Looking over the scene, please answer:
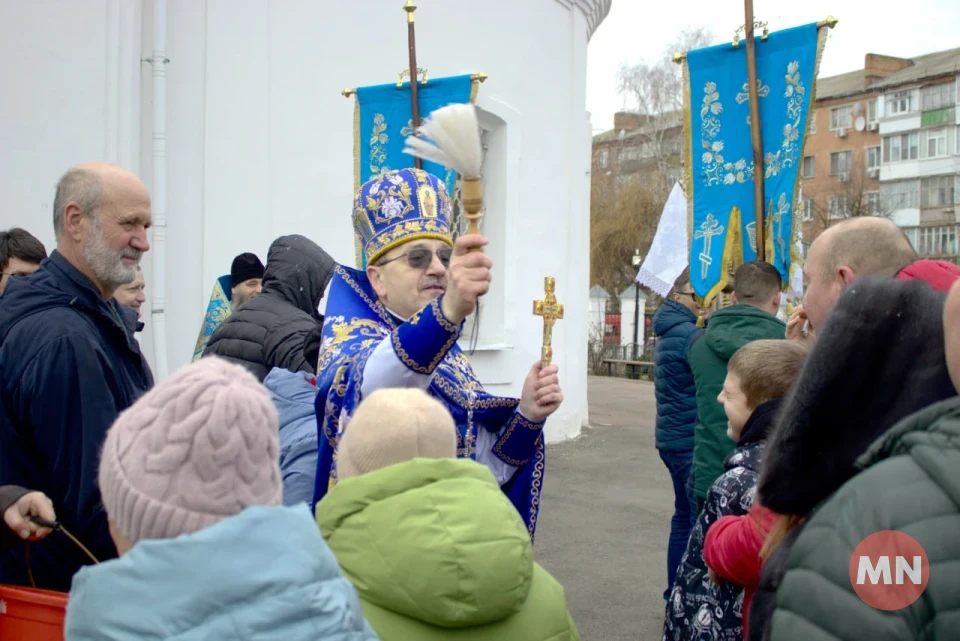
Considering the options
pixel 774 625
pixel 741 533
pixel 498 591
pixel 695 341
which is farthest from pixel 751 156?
pixel 774 625

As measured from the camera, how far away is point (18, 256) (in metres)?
4.47

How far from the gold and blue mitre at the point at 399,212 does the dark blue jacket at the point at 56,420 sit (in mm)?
857

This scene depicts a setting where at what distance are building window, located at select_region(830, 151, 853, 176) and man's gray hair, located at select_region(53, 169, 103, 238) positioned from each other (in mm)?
57549

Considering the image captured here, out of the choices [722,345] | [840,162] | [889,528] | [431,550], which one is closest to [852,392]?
[889,528]

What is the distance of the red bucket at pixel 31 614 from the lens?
5.84ft

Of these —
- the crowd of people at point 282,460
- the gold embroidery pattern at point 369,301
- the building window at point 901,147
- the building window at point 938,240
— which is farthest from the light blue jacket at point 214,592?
the building window at point 901,147

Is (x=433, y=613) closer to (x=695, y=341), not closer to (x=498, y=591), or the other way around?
(x=498, y=591)

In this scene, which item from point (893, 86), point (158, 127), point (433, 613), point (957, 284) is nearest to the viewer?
point (957, 284)

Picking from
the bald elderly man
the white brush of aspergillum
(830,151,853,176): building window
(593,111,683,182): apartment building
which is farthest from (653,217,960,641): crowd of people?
(830,151,853,176): building window

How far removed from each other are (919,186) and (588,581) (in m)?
54.0

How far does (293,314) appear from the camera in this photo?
13.0 ft

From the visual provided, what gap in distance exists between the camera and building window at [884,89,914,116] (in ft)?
173

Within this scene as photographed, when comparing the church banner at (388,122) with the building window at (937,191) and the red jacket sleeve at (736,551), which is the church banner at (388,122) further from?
the building window at (937,191)

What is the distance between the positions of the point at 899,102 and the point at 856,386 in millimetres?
58129
